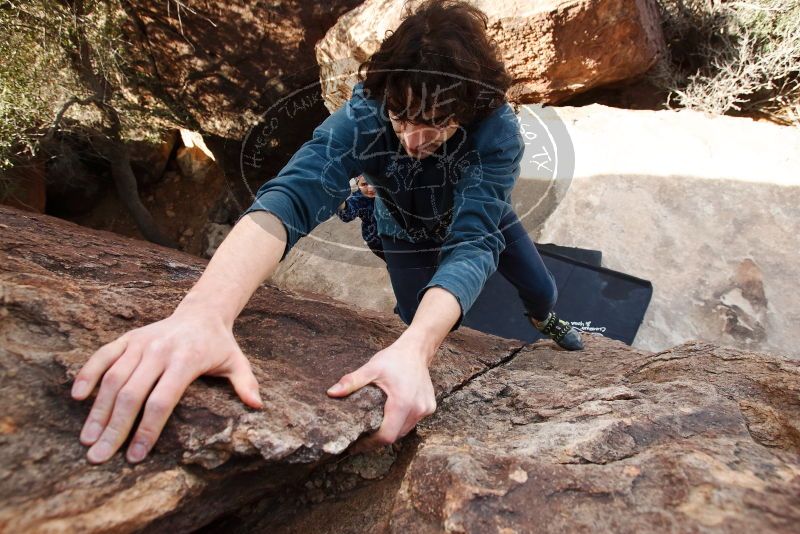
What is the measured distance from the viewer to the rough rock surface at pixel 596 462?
785 mm

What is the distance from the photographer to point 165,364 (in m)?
0.91

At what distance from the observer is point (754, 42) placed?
4.21 m

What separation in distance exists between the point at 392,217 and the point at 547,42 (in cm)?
227

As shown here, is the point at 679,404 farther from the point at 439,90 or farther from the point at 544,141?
the point at 544,141

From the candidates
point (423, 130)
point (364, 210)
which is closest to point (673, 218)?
point (364, 210)

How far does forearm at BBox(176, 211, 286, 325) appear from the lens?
1.04 m


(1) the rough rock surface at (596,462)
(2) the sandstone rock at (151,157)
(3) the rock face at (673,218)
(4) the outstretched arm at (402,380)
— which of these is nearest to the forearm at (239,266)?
(4) the outstretched arm at (402,380)

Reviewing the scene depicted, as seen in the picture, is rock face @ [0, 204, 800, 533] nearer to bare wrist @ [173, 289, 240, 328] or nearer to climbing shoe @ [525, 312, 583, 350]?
bare wrist @ [173, 289, 240, 328]

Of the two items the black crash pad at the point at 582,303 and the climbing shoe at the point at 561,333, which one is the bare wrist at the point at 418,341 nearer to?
the climbing shoe at the point at 561,333

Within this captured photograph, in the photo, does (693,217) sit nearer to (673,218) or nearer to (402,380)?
(673,218)

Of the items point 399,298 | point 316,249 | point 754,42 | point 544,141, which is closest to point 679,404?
point 399,298

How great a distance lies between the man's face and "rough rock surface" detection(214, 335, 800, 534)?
0.68m

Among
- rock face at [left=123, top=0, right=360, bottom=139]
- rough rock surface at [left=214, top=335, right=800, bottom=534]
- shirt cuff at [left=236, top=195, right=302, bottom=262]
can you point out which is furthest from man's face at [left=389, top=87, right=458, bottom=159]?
rock face at [left=123, top=0, right=360, bottom=139]

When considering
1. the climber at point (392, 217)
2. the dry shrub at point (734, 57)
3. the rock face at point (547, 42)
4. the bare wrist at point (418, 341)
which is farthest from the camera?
the dry shrub at point (734, 57)
